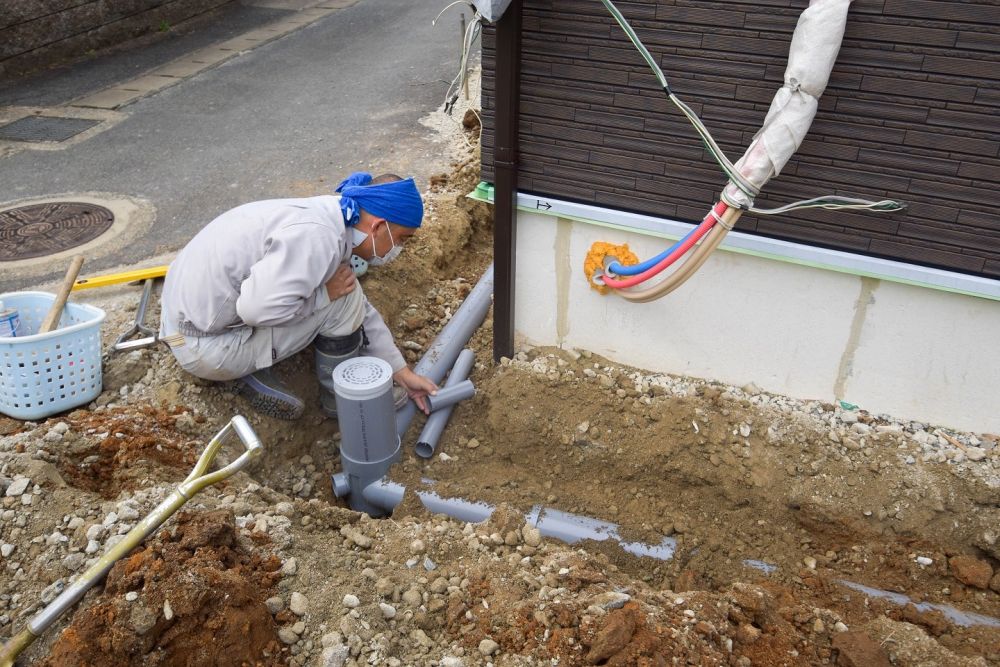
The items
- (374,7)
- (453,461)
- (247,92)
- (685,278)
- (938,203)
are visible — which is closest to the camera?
(938,203)

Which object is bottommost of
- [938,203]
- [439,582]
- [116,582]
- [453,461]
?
[453,461]

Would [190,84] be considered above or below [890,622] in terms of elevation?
above

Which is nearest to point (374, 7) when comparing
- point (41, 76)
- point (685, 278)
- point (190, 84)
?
point (190, 84)

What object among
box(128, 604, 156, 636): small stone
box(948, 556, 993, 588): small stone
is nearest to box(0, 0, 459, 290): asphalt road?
box(128, 604, 156, 636): small stone

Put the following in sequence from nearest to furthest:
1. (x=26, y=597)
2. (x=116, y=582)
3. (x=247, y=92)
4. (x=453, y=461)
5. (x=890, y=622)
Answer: (x=116, y=582) < (x=26, y=597) < (x=890, y=622) < (x=453, y=461) < (x=247, y=92)

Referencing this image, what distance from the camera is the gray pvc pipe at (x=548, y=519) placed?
3598 millimetres

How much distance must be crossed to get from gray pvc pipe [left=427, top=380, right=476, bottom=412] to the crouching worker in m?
0.57

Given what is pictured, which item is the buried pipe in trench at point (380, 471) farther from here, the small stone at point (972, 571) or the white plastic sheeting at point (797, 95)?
the white plastic sheeting at point (797, 95)

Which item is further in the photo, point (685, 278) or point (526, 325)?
point (526, 325)

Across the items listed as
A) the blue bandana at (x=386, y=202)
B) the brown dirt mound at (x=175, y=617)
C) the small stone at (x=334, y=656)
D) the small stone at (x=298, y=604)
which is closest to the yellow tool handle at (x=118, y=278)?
the blue bandana at (x=386, y=202)

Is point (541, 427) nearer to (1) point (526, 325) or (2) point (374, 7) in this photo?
(1) point (526, 325)

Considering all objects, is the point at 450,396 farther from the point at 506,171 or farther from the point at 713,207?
the point at 713,207

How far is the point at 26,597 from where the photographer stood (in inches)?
109

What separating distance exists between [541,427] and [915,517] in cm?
183
